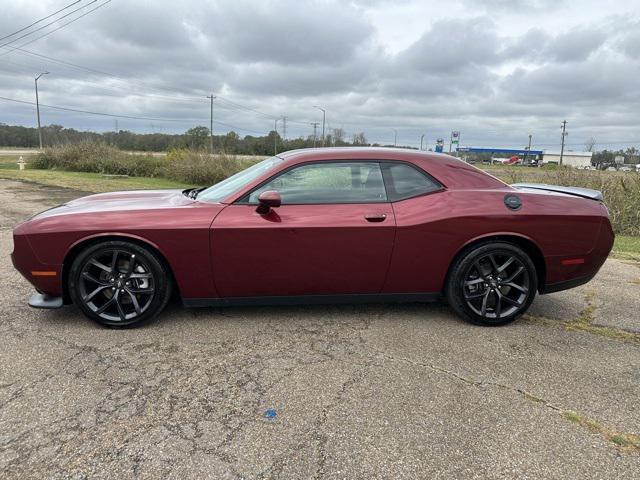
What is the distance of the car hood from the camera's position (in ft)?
11.9

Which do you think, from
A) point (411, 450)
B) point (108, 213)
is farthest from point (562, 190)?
point (108, 213)

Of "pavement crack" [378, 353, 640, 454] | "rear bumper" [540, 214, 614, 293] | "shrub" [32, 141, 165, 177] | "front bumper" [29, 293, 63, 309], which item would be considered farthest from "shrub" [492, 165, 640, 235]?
"shrub" [32, 141, 165, 177]

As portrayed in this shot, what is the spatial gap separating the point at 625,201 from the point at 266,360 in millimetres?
11158

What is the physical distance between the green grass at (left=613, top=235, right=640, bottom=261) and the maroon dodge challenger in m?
3.81

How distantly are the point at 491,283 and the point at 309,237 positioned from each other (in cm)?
157

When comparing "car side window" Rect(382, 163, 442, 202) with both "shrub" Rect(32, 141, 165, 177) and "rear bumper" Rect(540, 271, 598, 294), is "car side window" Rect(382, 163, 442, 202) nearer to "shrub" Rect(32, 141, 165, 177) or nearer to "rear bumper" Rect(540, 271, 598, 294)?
"rear bumper" Rect(540, 271, 598, 294)

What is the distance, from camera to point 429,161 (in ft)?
12.6

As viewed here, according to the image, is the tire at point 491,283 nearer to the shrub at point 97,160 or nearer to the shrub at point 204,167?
the shrub at point 204,167

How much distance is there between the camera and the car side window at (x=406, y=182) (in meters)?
3.71

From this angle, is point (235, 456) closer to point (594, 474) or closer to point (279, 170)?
point (594, 474)

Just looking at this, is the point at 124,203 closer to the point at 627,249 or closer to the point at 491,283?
the point at 491,283

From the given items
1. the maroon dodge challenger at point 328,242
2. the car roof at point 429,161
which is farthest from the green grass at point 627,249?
the car roof at point 429,161

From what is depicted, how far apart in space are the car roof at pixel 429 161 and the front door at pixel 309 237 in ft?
0.39

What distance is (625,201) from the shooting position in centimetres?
1096
